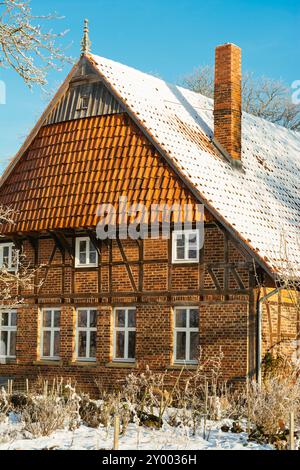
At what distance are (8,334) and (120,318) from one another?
3621mm

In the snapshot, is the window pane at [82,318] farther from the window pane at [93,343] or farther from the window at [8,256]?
the window at [8,256]

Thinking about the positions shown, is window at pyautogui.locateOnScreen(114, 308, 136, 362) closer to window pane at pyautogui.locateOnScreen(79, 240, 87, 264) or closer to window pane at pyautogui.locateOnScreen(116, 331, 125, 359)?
window pane at pyautogui.locateOnScreen(116, 331, 125, 359)

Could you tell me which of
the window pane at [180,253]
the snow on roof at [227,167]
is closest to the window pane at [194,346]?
the window pane at [180,253]

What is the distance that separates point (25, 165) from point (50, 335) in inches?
174

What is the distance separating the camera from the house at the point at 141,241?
19.5 meters

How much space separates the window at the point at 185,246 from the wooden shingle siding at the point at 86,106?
3570 mm

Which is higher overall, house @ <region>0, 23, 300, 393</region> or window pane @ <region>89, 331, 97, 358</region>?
house @ <region>0, 23, 300, 393</region>

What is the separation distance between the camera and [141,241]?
20.8 metres

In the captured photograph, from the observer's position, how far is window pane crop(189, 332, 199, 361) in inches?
781

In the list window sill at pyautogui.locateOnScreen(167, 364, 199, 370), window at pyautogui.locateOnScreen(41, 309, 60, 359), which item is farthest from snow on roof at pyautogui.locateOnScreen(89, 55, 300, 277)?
window at pyautogui.locateOnScreen(41, 309, 60, 359)

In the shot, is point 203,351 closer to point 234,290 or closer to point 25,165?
point 234,290

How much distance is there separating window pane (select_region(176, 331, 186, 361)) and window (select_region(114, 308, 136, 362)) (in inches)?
45.9

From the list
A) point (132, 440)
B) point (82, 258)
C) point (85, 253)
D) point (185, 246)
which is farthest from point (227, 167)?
point (132, 440)
